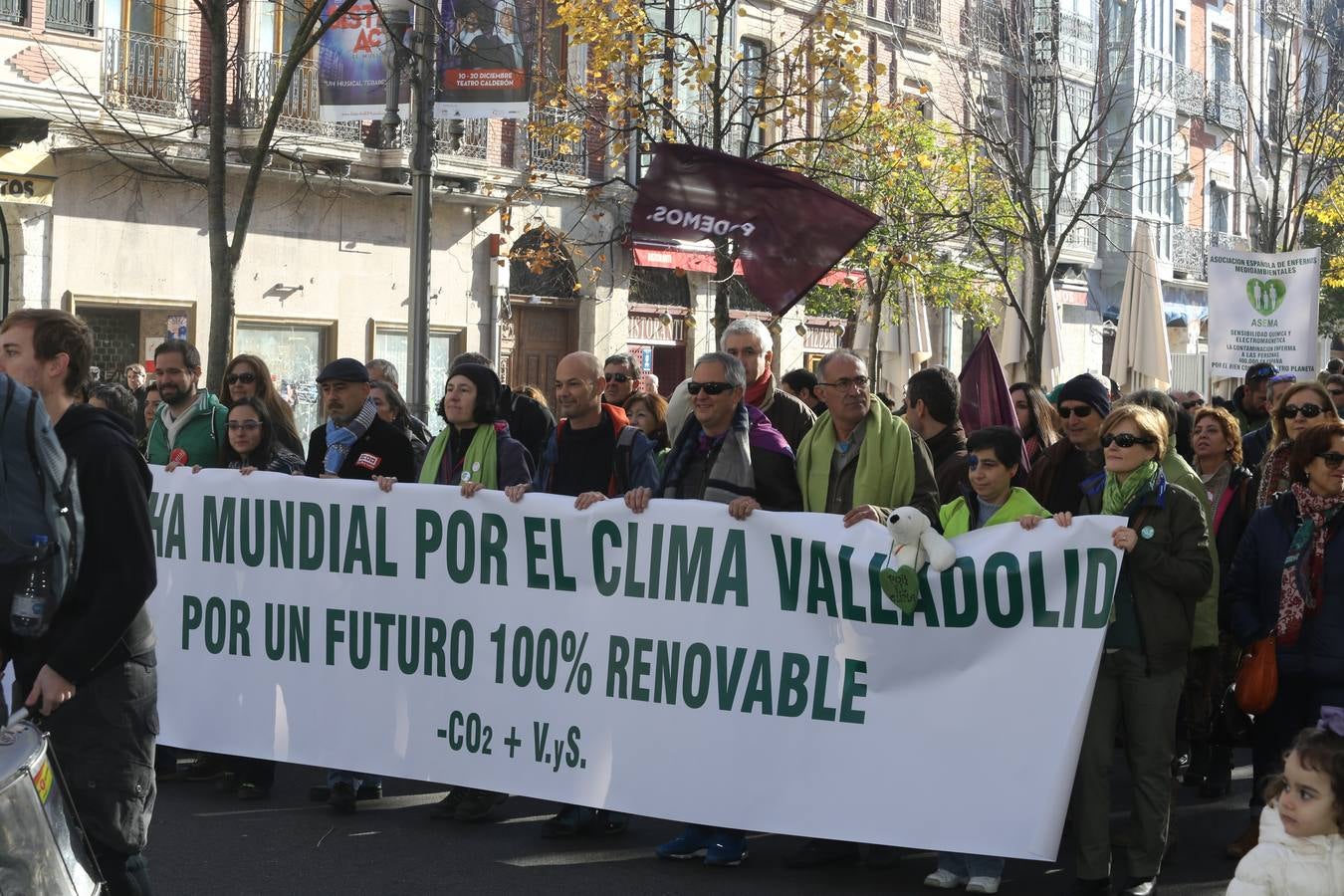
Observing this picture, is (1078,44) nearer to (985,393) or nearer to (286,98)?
(286,98)

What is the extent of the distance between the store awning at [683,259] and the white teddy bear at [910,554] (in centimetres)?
2289

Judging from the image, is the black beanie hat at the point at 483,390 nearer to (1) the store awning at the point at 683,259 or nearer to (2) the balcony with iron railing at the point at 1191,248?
(1) the store awning at the point at 683,259

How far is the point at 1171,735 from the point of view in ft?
21.8

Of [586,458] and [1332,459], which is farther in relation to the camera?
[586,458]

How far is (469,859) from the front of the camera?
23.4ft

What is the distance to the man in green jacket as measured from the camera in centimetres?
881

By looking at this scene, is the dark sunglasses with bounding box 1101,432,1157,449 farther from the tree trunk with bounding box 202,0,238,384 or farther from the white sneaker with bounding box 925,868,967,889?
the tree trunk with bounding box 202,0,238,384

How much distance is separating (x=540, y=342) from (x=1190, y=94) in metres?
21.6

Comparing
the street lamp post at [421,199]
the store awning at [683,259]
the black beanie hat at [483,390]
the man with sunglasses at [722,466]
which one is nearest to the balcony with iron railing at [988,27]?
the store awning at [683,259]

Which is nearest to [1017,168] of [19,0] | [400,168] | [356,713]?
[400,168]

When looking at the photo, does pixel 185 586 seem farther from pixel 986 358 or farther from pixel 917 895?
pixel 986 358

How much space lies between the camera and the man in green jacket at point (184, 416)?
8812 mm

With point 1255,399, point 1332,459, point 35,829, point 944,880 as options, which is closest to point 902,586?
point 944,880

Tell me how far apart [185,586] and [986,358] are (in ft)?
16.0
